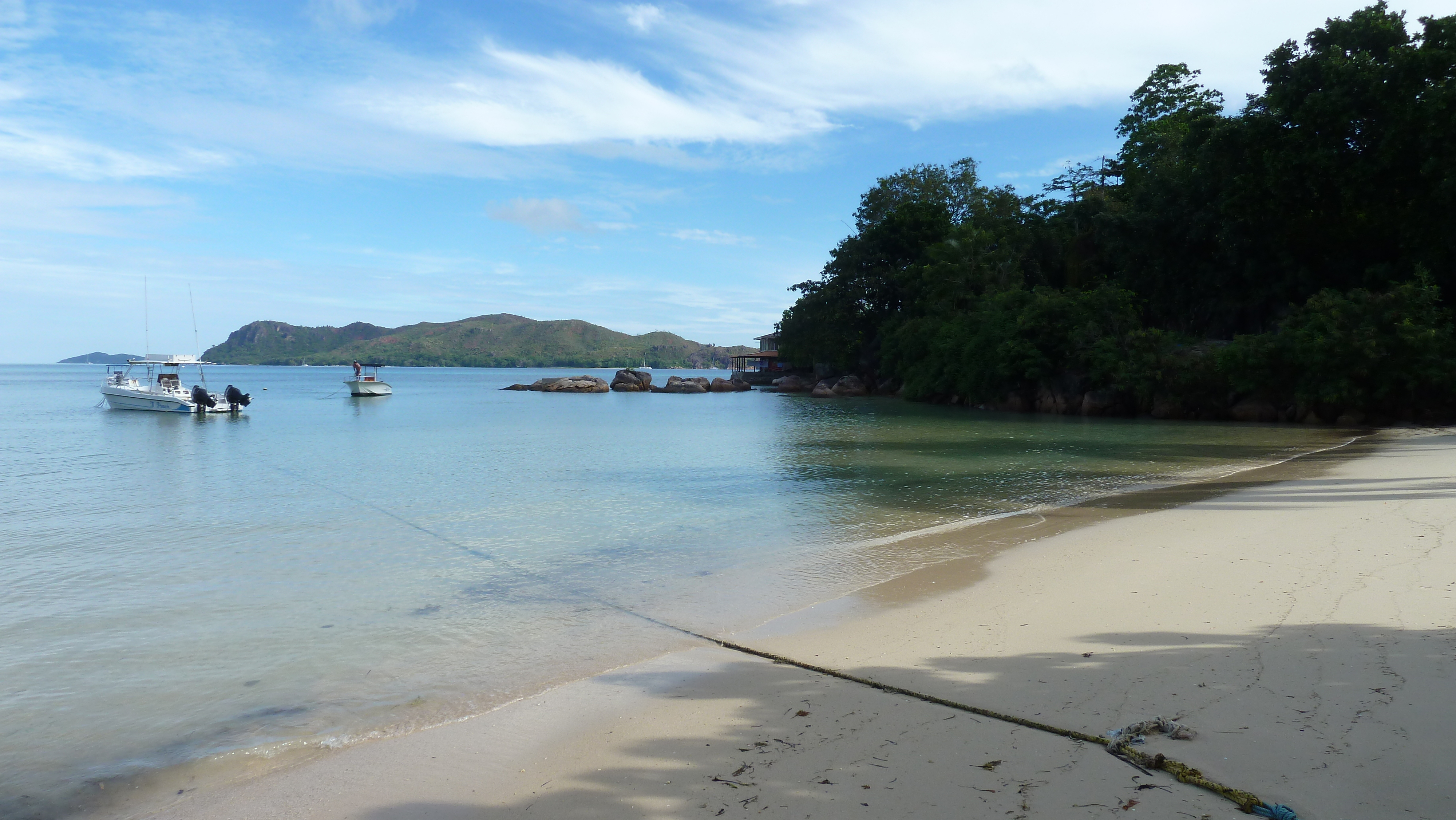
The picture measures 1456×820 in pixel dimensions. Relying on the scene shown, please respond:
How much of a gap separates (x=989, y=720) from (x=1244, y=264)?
31.7 meters

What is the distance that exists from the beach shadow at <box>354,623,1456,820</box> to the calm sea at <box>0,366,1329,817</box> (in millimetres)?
1462

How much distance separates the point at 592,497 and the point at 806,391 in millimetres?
50571

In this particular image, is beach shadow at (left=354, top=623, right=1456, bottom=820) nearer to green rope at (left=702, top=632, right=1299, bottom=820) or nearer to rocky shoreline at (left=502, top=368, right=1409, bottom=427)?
green rope at (left=702, top=632, right=1299, bottom=820)

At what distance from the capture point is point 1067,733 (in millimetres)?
3549

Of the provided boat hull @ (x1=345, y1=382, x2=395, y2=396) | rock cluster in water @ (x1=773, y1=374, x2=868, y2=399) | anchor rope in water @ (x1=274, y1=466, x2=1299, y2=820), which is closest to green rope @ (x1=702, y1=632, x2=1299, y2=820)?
anchor rope in water @ (x1=274, y1=466, x2=1299, y2=820)

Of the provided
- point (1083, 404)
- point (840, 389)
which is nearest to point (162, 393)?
point (840, 389)

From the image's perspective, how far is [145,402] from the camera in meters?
34.9

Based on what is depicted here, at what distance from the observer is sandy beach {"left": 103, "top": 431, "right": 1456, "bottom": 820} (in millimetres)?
3098

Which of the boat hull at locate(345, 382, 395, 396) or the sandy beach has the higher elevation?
the boat hull at locate(345, 382, 395, 396)

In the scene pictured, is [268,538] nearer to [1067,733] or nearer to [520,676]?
[520,676]

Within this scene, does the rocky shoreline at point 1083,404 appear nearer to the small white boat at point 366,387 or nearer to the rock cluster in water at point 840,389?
the rock cluster in water at point 840,389

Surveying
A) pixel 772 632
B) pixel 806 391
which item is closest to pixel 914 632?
pixel 772 632

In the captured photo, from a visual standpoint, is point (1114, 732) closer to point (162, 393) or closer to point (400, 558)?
point (400, 558)

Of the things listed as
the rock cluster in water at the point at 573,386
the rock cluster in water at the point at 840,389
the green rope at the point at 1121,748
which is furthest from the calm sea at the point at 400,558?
the rock cluster in water at the point at 573,386
